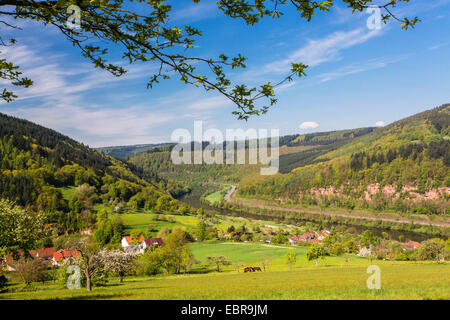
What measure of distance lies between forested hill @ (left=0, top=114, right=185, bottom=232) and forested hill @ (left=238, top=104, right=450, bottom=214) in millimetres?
90597

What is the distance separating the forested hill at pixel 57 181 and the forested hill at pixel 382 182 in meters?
90.6

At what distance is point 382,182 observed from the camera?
150 meters

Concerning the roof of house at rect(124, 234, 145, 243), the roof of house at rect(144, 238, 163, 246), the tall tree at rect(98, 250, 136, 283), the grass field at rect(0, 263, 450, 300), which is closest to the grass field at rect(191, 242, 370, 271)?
the roof of house at rect(144, 238, 163, 246)

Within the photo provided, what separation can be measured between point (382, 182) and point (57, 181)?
167699mm

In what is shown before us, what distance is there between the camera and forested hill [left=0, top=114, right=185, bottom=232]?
79.3m

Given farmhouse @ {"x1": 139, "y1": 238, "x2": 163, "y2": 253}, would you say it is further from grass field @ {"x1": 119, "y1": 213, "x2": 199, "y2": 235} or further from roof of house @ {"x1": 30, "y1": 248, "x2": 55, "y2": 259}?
roof of house @ {"x1": 30, "y1": 248, "x2": 55, "y2": 259}

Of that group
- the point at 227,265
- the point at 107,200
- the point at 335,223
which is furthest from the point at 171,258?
the point at 335,223

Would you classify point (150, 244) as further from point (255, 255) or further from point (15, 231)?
point (15, 231)

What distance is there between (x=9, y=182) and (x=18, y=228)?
8752 cm

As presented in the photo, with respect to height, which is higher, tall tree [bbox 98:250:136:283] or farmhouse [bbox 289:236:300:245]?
tall tree [bbox 98:250:136:283]

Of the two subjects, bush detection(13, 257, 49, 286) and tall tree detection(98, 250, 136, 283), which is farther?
bush detection(13, 257, 49, 286)

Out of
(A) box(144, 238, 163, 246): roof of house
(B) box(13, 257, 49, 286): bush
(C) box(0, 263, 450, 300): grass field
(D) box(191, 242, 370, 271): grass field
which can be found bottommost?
(D) box(191, 242, 370, 271): grass field

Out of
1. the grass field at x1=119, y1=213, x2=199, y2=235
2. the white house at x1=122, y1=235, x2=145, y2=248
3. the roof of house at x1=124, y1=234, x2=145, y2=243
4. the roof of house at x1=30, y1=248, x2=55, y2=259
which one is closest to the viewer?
the roof of house at x1=30, y1=248, x2=55, y2=259

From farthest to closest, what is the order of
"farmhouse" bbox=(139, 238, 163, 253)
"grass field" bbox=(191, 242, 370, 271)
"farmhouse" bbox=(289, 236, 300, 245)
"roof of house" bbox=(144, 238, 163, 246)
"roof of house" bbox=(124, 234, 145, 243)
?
1. "farmhouse" bbox=(289, 236, 300, 245)
2. "roof of house" bbox=(124, 234, 145, 243)
3. "roof of house" bbox=(144, 238, 163, 246)
4. "farmhouse" bbox=(139, 238, 163, 253)
5. "grass field" bbox=(191, 242, 370, 271)
